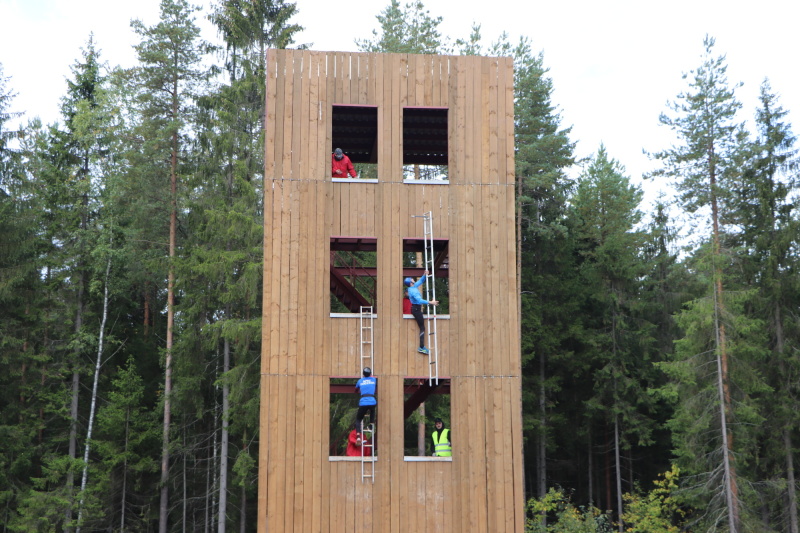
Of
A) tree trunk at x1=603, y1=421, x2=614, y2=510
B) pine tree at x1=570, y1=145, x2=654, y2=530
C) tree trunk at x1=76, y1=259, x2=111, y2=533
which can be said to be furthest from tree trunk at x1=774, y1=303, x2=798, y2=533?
tree trunk at x1=76, y1=259, x2=111, y2=533

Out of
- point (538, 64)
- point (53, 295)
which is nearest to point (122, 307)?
point (53, 295)

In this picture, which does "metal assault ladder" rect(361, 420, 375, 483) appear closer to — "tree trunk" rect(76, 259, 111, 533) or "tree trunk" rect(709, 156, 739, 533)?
"tree trunk" rect(709, 156, 739, 533)

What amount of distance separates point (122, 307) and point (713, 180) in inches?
904

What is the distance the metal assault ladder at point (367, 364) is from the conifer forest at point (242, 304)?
11666 mm

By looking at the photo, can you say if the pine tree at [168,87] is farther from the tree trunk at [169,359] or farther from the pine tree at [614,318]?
the pine tree at [614,318]

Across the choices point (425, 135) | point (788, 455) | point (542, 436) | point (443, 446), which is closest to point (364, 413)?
point (443, 446)

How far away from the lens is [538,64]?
37250mm

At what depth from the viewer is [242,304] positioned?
29906 millimetres

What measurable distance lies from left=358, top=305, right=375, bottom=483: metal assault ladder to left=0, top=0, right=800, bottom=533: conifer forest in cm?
1167

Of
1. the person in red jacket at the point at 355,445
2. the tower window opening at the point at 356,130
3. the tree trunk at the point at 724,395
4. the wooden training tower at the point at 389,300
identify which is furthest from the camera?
the tree trunk at the point at 724,395

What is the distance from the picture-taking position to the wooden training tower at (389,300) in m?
15.4

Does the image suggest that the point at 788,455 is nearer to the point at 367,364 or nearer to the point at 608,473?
the point at 608,473

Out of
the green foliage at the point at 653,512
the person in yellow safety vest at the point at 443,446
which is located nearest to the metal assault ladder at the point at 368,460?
the person in yellow safety vest at the point at 443,446

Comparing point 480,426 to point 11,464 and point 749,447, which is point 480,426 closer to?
point 749,447
